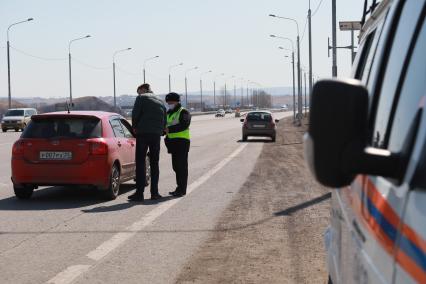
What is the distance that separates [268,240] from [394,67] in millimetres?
5345

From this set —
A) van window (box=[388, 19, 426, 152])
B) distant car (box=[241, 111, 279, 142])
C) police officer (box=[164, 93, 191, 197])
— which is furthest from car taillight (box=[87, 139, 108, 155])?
distant car (box=[241, 111, 279, 142])

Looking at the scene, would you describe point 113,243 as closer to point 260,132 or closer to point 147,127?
point 147,127

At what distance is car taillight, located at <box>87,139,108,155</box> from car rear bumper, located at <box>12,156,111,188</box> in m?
0.09

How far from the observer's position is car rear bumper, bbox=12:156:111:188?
431 inches

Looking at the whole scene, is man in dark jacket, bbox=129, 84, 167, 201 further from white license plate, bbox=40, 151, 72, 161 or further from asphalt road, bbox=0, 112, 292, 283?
white license plate, bbox=40, 151, 72, 161

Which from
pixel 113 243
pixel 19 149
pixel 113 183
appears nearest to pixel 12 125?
pixel 19 149

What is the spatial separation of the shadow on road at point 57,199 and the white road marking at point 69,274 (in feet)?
13.6

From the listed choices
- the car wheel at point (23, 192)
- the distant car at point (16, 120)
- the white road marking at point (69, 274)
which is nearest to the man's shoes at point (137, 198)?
the car wheel at point (23, 192)

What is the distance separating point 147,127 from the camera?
11297mm

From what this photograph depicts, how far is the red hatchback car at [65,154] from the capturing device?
11.0m

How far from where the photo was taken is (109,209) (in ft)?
33.4

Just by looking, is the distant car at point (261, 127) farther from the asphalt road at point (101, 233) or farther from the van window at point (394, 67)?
the van window at point (394, 67)

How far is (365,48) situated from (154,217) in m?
5.78

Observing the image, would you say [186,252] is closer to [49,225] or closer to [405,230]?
[49,225]
